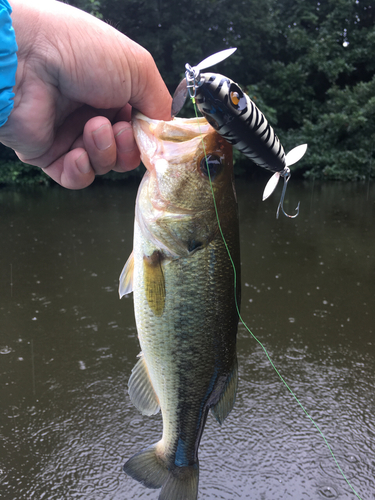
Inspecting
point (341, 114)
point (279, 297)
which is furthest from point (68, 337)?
point (341, 114)

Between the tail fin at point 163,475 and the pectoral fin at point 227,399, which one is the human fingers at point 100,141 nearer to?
the pectoral fin at point 227,399

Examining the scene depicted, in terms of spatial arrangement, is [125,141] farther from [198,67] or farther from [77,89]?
[198,67]

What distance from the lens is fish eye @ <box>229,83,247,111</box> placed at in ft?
3.93

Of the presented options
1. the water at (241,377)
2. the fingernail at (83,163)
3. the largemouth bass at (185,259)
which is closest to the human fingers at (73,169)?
the fingernail at (83,163)

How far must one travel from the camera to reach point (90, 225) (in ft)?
28.7

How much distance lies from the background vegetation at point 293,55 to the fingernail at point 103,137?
1649 centimetres

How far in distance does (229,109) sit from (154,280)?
669 mm

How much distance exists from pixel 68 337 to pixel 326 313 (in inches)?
115

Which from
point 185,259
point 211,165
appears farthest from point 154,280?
point 211,165

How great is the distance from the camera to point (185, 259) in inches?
62.0

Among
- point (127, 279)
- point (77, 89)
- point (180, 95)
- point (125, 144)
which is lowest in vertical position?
point (127, 279)

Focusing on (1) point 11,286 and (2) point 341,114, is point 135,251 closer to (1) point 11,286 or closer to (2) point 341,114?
(1) point 11,286

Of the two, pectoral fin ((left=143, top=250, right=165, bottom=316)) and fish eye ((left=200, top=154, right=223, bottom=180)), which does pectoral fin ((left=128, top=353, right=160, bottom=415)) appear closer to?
pectoral fin ((left=143, top=250, right=165, bottom=316))

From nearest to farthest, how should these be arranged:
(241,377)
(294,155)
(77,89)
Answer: (294,155) < (77,89) < (241,377)
